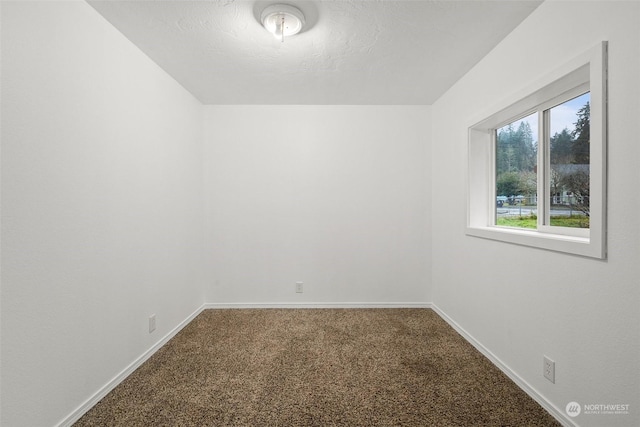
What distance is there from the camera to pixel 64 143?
1.45 metres

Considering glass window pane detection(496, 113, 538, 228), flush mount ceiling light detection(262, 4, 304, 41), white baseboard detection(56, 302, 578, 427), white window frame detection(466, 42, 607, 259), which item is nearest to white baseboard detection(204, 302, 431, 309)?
white baseboard detection(56, 302, 578, 427)

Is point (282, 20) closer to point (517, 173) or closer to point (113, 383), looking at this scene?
point (517, 173)

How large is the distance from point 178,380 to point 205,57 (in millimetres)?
2459

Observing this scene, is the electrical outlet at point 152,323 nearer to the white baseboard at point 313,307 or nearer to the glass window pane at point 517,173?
the white baseboard at point 313,307

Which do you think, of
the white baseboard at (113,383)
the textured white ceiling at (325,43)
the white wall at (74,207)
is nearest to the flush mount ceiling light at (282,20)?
the textured white ceiling at (325,43)

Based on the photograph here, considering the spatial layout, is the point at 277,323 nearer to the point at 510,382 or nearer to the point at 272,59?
the point at 510,382

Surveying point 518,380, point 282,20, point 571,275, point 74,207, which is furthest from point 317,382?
point 282,20

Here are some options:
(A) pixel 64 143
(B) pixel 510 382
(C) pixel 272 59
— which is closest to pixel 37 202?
(A) pixel 64 143

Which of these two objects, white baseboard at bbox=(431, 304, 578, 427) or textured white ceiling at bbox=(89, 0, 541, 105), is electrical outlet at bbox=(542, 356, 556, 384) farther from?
textured white ceiling at bbox=(89, 0, 541, 105)

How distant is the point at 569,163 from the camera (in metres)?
1.71

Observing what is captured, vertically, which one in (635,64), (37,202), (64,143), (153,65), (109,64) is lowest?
(37,202)

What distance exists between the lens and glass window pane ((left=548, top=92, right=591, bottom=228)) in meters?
1.61

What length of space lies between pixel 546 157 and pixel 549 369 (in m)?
1.37

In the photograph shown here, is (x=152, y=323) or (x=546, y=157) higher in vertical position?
(x=546, y=157)
